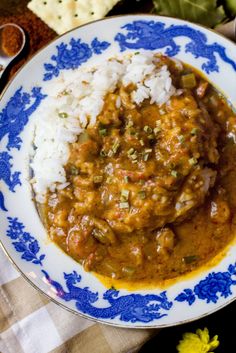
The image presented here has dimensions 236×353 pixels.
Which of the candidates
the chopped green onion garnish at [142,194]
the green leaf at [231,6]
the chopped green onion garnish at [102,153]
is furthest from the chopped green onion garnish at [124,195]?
the green leaf at [231,6]

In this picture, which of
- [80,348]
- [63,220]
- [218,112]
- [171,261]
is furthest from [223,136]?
[80,348]

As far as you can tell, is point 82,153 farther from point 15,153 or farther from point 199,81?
point 199,81

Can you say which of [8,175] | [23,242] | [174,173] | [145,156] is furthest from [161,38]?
[23,242]

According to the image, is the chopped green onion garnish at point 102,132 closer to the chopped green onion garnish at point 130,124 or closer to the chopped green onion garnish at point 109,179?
the chopped green onion garnish at point 130,124

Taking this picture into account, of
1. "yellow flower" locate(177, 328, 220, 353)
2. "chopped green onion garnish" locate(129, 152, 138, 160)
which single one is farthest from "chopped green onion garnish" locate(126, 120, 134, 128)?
"yellow flower" locate(177, 328, 220, 353)

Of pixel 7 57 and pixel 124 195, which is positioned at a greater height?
pixel 7 57

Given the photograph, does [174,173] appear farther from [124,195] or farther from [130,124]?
[130,124]

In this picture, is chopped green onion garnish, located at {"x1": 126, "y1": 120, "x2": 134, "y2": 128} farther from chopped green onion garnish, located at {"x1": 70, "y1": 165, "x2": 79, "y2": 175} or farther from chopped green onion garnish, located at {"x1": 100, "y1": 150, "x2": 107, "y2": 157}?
chopped green onion garnish, located at {"x1": 70, "y1": 165, "x2": 79, "y2": 175}
